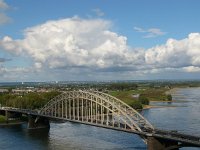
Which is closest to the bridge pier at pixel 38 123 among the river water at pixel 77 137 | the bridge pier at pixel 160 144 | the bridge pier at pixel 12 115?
the river water at pixel 77 137

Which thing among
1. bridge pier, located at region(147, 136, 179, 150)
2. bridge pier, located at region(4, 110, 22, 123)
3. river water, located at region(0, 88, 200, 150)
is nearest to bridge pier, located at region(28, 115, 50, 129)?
river water, located at region(0, 88, 200, 150)

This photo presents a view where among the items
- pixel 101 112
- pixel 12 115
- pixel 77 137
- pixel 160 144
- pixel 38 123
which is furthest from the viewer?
pixel 12 115

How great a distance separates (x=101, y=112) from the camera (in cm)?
7269

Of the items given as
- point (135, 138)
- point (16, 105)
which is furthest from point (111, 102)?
point (16, 105)

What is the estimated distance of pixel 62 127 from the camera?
91.3 meters

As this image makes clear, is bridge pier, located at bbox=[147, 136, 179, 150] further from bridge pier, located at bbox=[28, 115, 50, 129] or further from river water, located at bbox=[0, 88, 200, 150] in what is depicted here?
bridge pier, located at bbox=[28, 115, 50, 129]

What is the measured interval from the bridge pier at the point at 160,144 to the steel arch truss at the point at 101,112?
430cm

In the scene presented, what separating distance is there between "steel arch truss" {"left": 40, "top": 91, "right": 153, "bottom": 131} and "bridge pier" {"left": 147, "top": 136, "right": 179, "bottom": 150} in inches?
169

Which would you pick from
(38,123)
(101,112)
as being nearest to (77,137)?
(101,112)

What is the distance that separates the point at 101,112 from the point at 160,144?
18827 mm

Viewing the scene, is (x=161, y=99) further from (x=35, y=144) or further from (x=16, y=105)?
(x=35, y=144)

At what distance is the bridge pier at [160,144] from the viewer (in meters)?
55.4

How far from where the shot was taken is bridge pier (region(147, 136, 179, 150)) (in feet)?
182

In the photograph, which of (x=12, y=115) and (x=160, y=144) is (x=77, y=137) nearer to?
(x=160, y=144)
